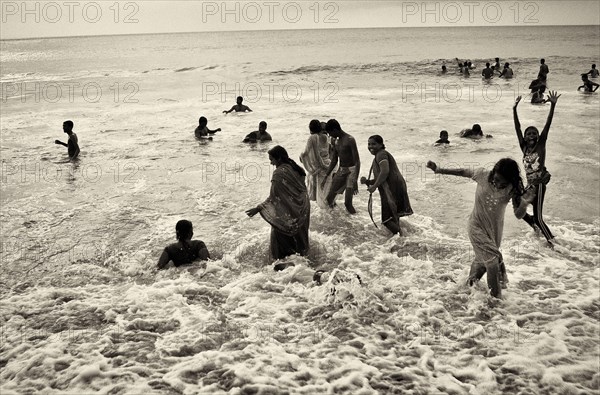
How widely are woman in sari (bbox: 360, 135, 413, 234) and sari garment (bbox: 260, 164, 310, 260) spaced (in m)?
0.96

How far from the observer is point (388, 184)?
275 inches

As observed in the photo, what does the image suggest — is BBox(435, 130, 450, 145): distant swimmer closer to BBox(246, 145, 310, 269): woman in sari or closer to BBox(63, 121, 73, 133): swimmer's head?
BBox(246, 145, 310, 269): woman in sari

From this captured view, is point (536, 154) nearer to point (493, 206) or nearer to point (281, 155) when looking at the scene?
point (493, 206)

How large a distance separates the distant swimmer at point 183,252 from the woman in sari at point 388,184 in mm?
2298

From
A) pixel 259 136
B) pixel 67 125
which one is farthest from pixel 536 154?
pixel 67 125

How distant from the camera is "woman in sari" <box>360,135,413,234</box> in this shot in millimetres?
6859

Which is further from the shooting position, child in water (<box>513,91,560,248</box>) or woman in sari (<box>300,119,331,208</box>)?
woman in sari (<box>300,119,331,208</box>)

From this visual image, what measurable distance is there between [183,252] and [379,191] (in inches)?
110

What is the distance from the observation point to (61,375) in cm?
454

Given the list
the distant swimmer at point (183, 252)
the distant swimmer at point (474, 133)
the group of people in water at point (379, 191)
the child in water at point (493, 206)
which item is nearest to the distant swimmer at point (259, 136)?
the distant swimmer at point (474, 133)

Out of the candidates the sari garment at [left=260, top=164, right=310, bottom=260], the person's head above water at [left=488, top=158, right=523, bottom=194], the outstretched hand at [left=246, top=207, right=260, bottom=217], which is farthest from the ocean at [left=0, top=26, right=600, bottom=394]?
the person's head above water at [left=488, top=158, right=523, bottom=194]

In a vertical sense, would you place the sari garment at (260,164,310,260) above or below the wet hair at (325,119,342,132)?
below

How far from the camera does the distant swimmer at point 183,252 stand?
21.2ft

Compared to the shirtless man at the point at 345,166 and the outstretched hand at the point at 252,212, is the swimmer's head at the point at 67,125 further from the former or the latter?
the outstretched hand at the point at 252,212
